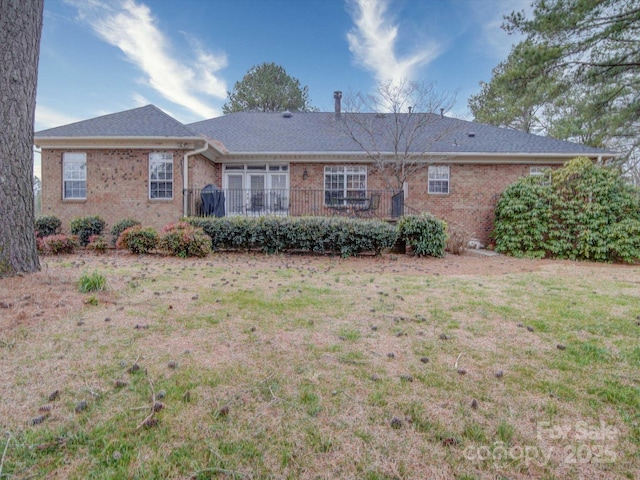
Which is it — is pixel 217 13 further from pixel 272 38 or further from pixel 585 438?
pixel 585 438

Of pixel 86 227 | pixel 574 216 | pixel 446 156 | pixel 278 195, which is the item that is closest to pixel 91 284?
pixel 86 227

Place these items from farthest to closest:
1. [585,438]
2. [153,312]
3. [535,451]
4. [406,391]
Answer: [153,312], [406,391], [585,438], [535,451]

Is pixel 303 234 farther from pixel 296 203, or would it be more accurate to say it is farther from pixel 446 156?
pixel 446 156

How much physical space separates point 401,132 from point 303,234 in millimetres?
6502

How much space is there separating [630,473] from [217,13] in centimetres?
1343

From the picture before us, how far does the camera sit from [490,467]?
59.3 inches

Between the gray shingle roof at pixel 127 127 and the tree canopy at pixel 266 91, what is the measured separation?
13322 mm

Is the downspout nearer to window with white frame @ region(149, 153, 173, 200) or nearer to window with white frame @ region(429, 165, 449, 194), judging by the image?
window with white frame @ region(149, 153, 173, 200)

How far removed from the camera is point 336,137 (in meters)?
13.6

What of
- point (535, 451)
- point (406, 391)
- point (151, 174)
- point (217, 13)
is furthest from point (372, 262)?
point (217, 13)

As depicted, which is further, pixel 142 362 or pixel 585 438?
pixel 142 362

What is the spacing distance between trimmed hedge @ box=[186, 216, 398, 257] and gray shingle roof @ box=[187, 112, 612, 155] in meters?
4.54

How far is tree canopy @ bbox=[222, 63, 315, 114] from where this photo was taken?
953 inches

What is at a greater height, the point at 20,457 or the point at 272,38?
the point at 272,38
